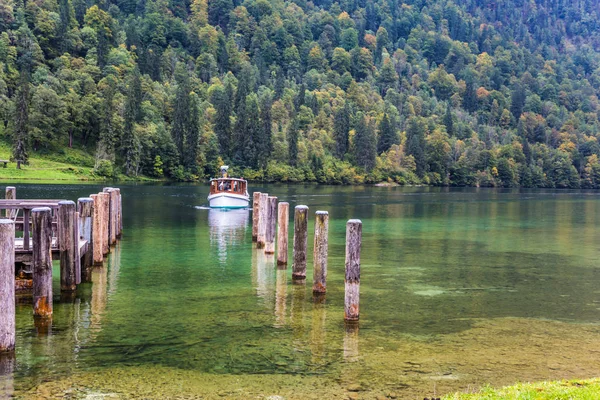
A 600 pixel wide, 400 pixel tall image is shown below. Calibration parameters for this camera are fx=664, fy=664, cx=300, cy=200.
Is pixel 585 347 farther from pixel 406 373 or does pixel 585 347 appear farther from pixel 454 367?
pixel 406 373

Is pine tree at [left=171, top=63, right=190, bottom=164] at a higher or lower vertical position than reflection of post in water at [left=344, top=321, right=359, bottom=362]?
higher

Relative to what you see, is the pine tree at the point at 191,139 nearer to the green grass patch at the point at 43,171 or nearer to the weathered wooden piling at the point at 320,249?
the green grass patch at the point at 43,171

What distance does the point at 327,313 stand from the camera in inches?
843

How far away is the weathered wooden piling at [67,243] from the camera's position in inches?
831

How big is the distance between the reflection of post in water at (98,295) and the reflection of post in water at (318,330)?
619cm

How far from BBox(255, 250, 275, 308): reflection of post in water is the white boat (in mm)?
35863

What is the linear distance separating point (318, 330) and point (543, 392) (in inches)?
303

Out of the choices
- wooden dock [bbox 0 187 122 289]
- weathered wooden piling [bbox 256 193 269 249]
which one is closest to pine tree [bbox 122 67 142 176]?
weathered wooden piling [bbox 256 193 269 249]

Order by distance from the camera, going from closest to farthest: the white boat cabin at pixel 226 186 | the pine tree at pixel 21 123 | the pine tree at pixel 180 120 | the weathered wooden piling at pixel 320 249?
the weathered wooden piling at pixel 320 249, the white boat cabin at pixel 226 186, the pine tree at pixel 21 123, the pine tree at pixel 180 120

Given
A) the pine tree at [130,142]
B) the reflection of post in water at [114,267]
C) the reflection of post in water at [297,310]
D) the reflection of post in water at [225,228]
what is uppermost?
the pine tree at [130,142]

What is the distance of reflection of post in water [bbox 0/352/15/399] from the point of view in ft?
44.8

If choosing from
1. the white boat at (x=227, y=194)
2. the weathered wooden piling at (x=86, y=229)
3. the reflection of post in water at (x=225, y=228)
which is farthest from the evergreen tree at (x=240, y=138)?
the weathered wooden piling at (x=86, y=229)

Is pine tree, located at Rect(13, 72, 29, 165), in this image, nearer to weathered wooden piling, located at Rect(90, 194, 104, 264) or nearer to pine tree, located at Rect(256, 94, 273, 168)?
pine tree, located at Rect(256, 94, 273, 168)

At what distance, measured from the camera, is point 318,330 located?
19.3 m
